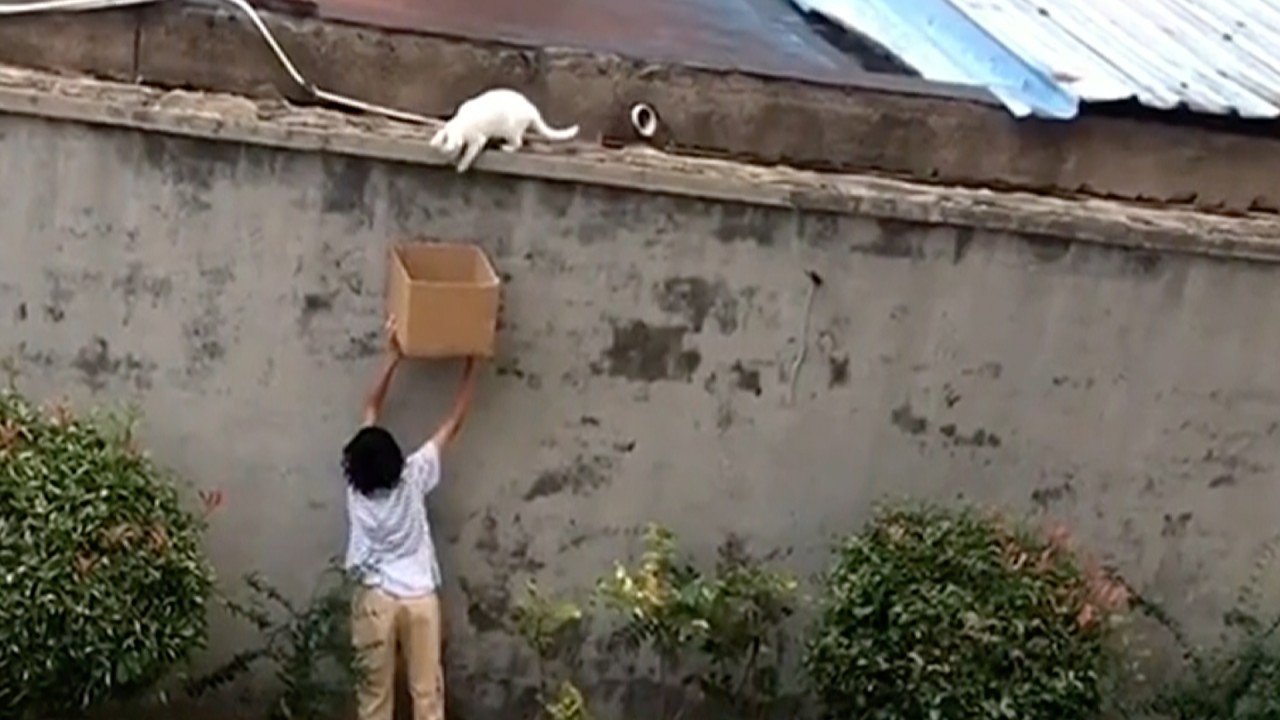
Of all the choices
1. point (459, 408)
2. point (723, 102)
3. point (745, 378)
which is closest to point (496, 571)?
point (459, 408)

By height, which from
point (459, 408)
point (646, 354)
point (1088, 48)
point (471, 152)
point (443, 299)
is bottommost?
point (459, 408)

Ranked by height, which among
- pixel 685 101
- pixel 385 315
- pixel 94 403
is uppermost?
pixel 685 101

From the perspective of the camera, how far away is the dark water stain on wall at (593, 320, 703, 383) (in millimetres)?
6570

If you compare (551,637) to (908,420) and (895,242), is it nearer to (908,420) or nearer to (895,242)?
(908,420)

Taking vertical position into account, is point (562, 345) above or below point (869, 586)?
above

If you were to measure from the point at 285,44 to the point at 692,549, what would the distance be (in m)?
2.19

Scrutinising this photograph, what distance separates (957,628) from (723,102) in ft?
6.53

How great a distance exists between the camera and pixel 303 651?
6406 mm

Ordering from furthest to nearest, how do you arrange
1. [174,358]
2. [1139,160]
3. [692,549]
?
[1139,160] < [692,549] < [174,358]

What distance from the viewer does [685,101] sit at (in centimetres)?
689

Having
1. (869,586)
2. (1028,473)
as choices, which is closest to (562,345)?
(869,586)

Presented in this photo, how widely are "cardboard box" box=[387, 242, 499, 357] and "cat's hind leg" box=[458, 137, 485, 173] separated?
263 mm

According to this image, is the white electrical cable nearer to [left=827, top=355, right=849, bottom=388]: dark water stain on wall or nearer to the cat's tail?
the cat's tail

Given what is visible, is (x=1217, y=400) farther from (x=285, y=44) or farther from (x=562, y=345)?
(x=285, y=44)
